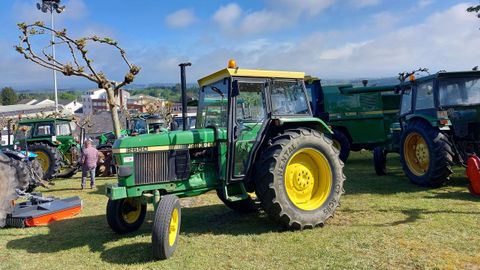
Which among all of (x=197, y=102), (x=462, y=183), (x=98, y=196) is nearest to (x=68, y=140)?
(x=98, y=196)

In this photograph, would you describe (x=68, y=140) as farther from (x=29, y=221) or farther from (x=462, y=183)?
(x=462, y=183)

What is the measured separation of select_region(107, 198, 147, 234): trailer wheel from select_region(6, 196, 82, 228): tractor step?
5.27 feet

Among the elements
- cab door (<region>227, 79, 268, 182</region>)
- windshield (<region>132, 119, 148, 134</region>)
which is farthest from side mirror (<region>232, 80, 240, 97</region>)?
windshield (<region>132, 119, 148, 134</region>)

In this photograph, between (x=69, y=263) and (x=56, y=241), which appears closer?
(x=69, y=263)

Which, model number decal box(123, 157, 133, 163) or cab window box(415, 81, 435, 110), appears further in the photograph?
cab window box(415, 81, 435, 110)

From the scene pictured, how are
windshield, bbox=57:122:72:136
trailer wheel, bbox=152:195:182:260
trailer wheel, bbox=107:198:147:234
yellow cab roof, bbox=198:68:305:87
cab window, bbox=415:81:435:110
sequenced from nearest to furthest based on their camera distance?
trailer wheel, bbox=152:195:182:260, yellow cab roof, bbox=198:68:305:87, trailer wheel, bbox=107:198:147:234, cab window, bbox=415:81:435:110, windshield, bbox=57:122:72:136

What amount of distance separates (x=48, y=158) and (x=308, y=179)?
10.1m

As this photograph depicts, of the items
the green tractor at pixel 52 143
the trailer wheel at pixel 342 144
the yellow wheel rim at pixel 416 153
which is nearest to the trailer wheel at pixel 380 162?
the yellow wheel rim at pixel 416 153

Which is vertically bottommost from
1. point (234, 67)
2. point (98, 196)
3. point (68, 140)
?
point (98, 196)

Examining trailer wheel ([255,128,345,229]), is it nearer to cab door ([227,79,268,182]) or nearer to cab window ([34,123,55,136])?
cab door ([227,79,268,182])

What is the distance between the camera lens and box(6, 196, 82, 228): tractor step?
6691mm

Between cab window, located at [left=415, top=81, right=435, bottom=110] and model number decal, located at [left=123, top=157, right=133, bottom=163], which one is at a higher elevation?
cab window, located at [left=415, top=81, right=435, bottom=110]

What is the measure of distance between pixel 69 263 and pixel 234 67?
308cm

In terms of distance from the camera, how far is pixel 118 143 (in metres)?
5.49
